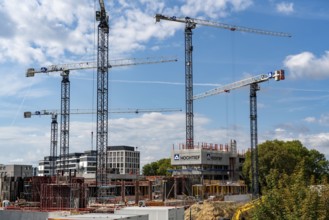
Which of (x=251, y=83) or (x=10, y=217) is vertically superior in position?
(x=251, y=83)

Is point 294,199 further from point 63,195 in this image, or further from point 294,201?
point 63,195

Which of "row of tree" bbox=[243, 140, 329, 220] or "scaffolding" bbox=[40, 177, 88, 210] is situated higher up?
"row of tree" bbox=[243, 140, 329, 220]

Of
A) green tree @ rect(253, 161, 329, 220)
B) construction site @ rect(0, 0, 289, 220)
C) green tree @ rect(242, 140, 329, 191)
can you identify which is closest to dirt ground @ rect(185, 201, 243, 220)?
construction site @ rect(0, 0, 289, 220)

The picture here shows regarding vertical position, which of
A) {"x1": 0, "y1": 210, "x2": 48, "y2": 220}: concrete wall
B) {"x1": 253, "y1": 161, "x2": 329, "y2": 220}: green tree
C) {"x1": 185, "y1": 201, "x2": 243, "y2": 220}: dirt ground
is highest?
{"x1": 253, "y1": 161, "x2": 329, "y2": 220}: green tree

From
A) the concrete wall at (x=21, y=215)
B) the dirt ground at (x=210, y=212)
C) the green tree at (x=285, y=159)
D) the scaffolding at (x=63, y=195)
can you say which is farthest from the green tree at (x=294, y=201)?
the green tree at (x=285, y=159)

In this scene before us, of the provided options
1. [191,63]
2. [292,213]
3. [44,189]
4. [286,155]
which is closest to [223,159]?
[286,155]

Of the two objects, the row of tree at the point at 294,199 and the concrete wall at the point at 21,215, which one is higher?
the row of tree at the point at 294,199

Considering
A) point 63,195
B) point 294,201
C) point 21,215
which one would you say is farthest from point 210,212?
point 294,201

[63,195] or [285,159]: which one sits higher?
[285,159]

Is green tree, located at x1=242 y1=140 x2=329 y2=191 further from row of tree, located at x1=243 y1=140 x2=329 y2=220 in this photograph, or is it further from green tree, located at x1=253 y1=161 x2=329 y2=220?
green tree, located at x1=253 y1=161 x2=329 y2=220

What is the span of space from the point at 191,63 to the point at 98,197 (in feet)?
178

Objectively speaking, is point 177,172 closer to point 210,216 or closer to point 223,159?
point 223,159

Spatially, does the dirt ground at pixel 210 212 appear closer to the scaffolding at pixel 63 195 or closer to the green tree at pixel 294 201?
the scaffolding at pixel 63 195

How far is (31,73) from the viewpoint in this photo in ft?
479
